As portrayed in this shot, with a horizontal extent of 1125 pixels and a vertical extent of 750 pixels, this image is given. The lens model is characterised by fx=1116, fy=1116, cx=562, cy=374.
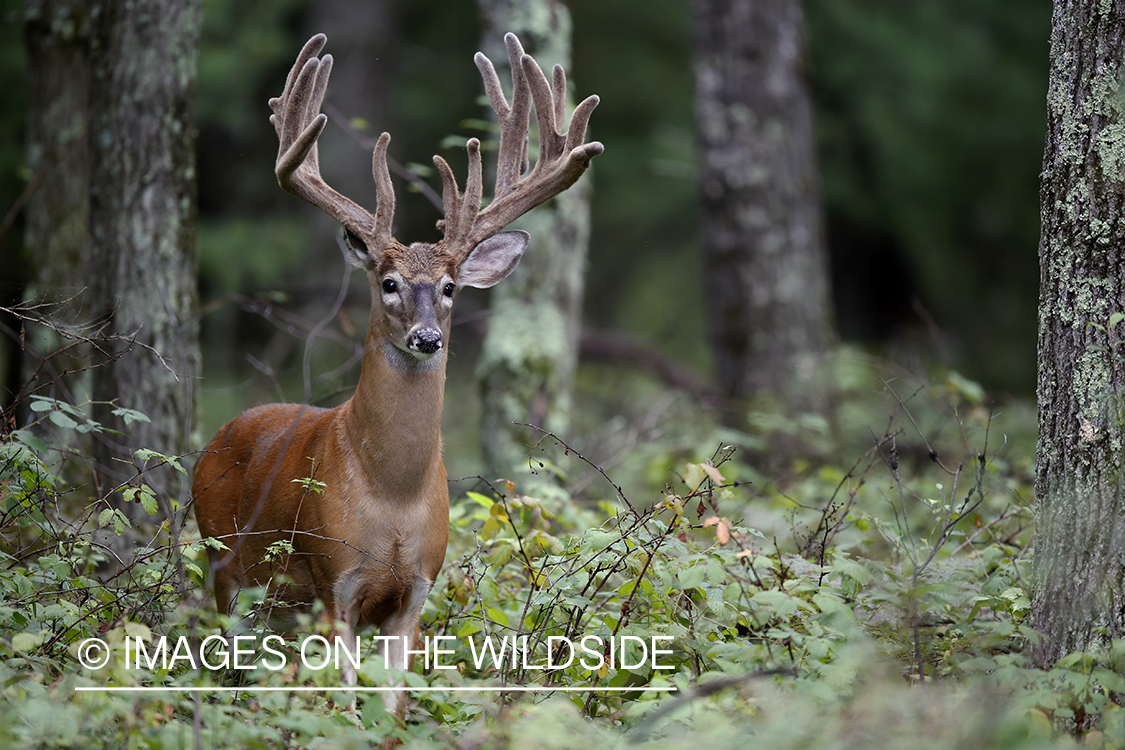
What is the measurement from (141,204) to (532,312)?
104 inches

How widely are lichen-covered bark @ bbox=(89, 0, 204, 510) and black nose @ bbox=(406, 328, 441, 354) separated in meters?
1.68

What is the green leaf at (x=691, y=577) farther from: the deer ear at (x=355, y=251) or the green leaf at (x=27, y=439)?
the green leaf at (x=27, y=439)

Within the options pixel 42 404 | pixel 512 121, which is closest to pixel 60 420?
pixel 42 404

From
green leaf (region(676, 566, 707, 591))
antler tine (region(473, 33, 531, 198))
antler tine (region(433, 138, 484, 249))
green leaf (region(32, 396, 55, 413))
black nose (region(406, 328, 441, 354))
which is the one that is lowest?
green leaf (region(676, 566, 707, 591))

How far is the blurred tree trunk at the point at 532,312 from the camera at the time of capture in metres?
7.21

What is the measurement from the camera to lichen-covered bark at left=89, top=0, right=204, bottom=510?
5.48m

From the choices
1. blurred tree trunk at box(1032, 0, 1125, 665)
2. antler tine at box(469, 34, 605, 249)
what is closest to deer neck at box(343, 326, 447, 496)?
antler tine at box(469, 34, 605, 249)

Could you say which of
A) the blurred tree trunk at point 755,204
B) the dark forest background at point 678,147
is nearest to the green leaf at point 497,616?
the blurred tree trunk at point 755,204

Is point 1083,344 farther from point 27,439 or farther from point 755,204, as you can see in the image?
point 755,204

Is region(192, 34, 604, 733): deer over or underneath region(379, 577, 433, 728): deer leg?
over

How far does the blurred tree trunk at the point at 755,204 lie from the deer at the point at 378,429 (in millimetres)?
4492

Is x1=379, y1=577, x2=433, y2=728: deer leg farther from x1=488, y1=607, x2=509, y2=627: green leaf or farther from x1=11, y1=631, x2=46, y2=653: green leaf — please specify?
x1=11, y1=631, x2=46, y2=653: green leaf

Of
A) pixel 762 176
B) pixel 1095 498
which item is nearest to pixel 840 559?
pixel 1095 498

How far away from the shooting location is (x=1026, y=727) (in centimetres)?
301
